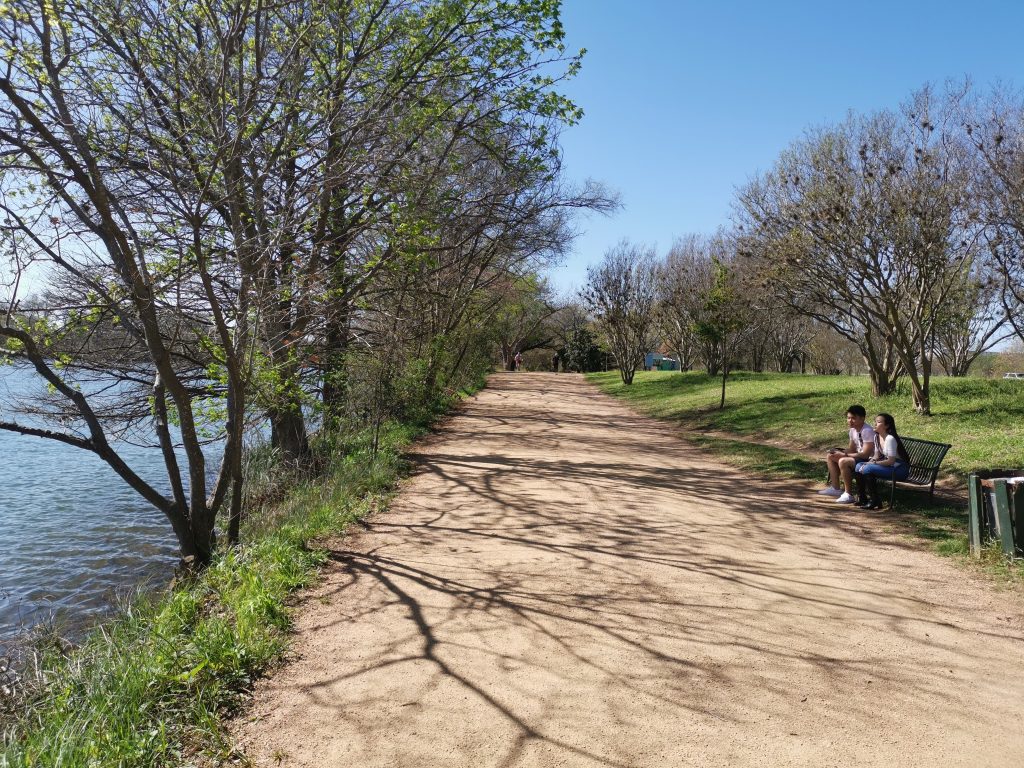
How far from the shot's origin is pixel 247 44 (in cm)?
739

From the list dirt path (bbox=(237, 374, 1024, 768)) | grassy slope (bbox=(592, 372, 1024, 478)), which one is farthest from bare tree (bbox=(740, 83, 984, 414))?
dirt path (bbox=(237, 374, 1024, 768))

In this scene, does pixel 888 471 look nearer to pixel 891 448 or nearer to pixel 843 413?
pixel 891 448

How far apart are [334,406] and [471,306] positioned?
1018 centimetres

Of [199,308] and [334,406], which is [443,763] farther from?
[334,406]

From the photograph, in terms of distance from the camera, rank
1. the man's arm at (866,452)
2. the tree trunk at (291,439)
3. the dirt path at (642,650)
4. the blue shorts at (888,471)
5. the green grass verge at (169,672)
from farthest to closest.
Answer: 1. the tree trunk at (291,439)
2. the man's arm at (866,452)
3. the blue shorts at (888,471)
4. the dirt path at (642,650)
5. the green grass verge at (169,672)

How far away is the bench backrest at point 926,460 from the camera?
8.37 meters

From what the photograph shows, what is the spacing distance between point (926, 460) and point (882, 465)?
2.29 feet

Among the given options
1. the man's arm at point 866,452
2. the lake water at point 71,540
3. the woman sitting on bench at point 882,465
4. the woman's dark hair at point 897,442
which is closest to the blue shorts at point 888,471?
the woman sitting on bench at point 882,465

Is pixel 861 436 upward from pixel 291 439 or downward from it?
downward

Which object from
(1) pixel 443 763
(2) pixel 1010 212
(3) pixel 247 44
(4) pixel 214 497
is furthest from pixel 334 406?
(2) pixel 1010 212

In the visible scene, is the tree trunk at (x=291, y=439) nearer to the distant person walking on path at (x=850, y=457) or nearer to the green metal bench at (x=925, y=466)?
the distant person walking on path at (x=850, y=457)

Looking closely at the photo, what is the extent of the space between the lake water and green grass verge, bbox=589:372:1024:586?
8.39 m

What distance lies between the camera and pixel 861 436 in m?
8.94

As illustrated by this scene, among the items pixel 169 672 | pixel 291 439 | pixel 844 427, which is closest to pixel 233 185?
pixel 169 672
